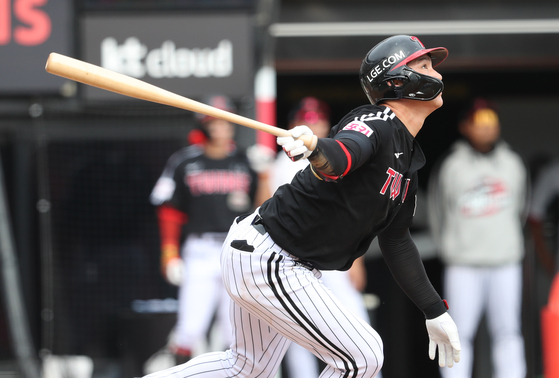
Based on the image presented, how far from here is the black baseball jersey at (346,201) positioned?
8.01 feet

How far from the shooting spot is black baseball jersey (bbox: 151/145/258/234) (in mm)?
4684

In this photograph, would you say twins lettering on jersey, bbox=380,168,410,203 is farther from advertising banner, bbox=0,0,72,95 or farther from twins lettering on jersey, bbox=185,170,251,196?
advertising banner, bbox=0,0,72,95

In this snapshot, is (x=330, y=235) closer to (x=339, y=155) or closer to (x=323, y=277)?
(x=339, y=155)

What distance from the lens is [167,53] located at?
5305 mm

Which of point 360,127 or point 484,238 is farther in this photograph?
point 484,238

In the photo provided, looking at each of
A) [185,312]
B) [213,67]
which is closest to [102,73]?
[185,312]

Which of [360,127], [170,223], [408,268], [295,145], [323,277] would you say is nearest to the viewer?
[295,145]

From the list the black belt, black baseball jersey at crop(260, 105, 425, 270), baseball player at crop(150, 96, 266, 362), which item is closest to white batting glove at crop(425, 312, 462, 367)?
black baseball jersey at crop(260, 105, 425, 270)

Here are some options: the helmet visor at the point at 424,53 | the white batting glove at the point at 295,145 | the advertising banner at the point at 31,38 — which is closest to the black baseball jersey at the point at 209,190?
the advertising banner at the point at 31,38

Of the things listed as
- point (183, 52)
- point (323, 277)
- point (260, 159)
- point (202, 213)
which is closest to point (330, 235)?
point (323, 277)

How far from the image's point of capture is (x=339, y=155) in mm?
2164

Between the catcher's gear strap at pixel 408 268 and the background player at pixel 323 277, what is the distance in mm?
1540

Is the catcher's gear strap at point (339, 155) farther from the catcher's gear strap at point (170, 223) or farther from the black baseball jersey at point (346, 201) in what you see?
the catcher's gear strap at point (170, 223)

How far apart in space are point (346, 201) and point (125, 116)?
3.59m
